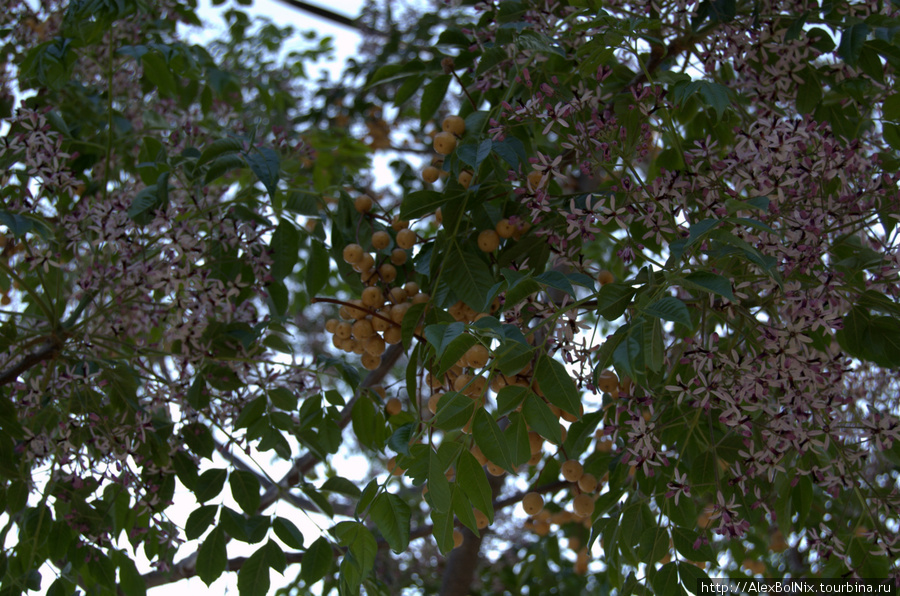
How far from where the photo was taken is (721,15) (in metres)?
1.77

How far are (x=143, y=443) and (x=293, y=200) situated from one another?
70 centimetres

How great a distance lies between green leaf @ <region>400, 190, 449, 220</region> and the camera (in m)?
1.57

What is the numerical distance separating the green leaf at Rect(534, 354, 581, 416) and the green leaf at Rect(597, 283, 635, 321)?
0.40 feet

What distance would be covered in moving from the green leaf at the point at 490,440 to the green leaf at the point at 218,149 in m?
0.90

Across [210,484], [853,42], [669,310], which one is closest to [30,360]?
[210,484]

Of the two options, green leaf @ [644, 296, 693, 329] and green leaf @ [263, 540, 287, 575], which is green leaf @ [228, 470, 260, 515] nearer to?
green leaf @ [263, 540, 287, 575]

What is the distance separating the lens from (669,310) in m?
1.09

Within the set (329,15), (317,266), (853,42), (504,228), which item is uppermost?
(329,15)

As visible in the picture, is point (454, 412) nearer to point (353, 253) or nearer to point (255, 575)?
point (353, 253)

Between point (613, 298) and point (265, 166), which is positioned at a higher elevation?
point (265, 166)

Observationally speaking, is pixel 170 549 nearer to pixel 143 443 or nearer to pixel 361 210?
pixel 143 443

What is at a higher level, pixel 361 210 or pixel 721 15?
pixel 721 15

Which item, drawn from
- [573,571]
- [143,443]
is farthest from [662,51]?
[573,571]

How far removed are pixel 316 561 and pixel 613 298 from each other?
97 centimetres
